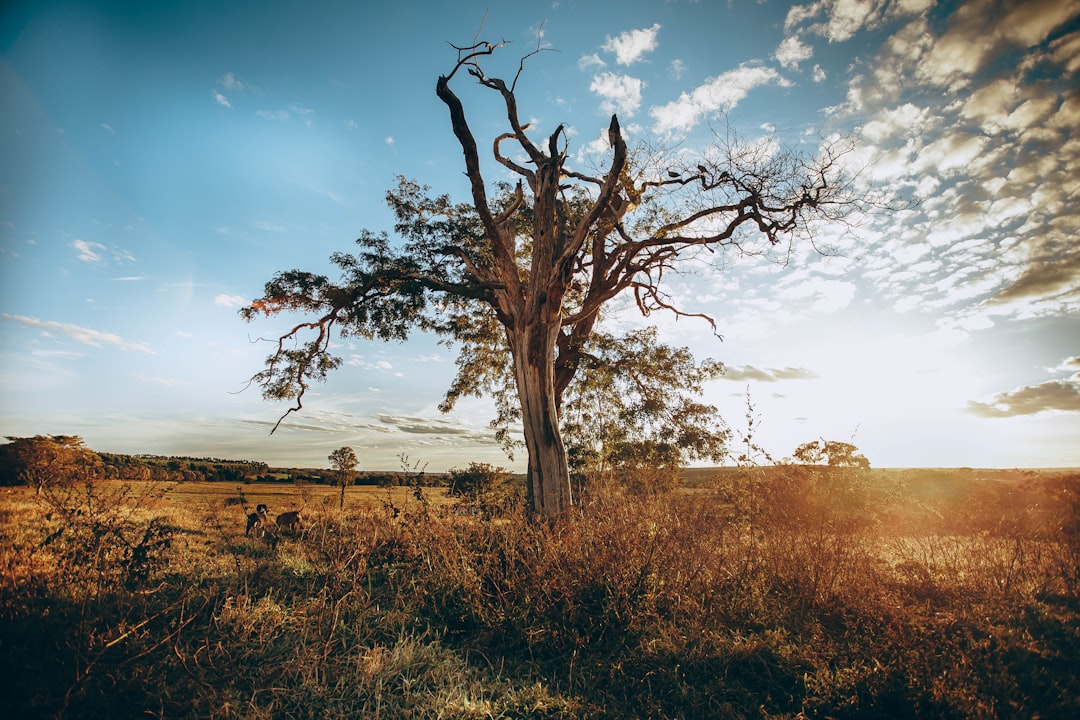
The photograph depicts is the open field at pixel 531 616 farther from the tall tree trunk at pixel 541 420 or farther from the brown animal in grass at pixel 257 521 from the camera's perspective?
the tall tree trunk at pixel 541 420

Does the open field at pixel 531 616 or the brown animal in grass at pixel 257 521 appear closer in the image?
the open field at pixel 531 616

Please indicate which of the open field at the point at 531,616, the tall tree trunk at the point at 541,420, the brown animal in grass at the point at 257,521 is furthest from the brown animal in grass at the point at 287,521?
the tall tree trunk at the point at 541,420

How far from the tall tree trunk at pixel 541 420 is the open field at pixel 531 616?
2809mm

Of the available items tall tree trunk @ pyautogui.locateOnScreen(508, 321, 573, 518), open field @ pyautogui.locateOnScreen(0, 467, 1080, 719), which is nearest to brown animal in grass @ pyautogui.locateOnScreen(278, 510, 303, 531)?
open field @ pyautogui.locateOnScreen(0, 467, 1080, 719)

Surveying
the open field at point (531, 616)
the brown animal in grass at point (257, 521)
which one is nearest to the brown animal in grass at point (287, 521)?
the brown animal in grass at point (257, 521)

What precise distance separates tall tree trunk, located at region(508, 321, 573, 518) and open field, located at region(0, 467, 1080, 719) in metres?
2.81

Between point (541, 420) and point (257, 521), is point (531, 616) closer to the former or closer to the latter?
point (541, 420)

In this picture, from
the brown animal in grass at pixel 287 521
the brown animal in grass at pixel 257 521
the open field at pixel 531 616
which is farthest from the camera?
the brown animal in grass at pixel 257 521

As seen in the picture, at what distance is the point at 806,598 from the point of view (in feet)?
16.3

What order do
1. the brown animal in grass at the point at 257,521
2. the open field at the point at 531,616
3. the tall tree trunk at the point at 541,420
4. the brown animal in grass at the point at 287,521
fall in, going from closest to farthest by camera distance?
the open field at the point at 531,616, the brown animal in grass at the point at 287,521, the brown animal in grass at the point at 257,521, the tall tree trunk at the point at 541,420

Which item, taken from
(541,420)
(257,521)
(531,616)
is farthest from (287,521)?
(531,616)

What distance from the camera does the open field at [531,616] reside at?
3.25 metres

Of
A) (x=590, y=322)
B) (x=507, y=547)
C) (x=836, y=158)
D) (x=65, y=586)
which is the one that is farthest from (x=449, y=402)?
(x=836, y=158)

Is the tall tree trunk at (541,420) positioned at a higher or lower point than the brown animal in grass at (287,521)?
higher
